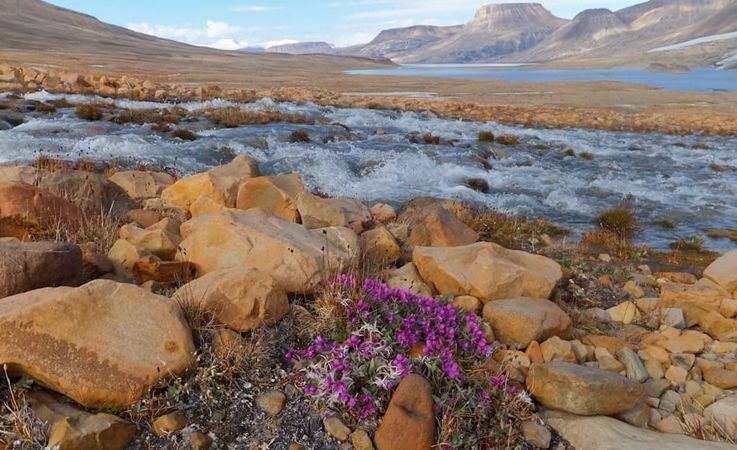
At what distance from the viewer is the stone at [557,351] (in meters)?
5.10

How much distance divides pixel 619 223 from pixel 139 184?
9.87 meters

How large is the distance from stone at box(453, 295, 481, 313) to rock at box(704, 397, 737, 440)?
6.87 ft

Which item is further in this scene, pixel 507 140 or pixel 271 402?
pixel 507 140

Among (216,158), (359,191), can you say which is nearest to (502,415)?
(359,191)

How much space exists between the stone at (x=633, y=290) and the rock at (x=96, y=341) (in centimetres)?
562

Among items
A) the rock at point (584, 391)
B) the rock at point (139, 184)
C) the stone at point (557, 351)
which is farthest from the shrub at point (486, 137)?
the rock at point (584, 391)

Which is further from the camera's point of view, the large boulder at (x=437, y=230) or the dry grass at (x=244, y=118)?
the dry grass at (x=244, y=118)

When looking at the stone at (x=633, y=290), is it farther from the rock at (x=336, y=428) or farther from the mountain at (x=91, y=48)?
the mountain at (x=91, y=48)

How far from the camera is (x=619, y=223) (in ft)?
41.1

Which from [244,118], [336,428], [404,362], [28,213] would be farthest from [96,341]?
[244,118]

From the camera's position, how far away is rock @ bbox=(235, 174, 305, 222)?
27.1 ft

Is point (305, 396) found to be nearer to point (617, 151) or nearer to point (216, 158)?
point (216, 158)

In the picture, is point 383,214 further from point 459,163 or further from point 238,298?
point 459,163

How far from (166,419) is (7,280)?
1.79 metres
